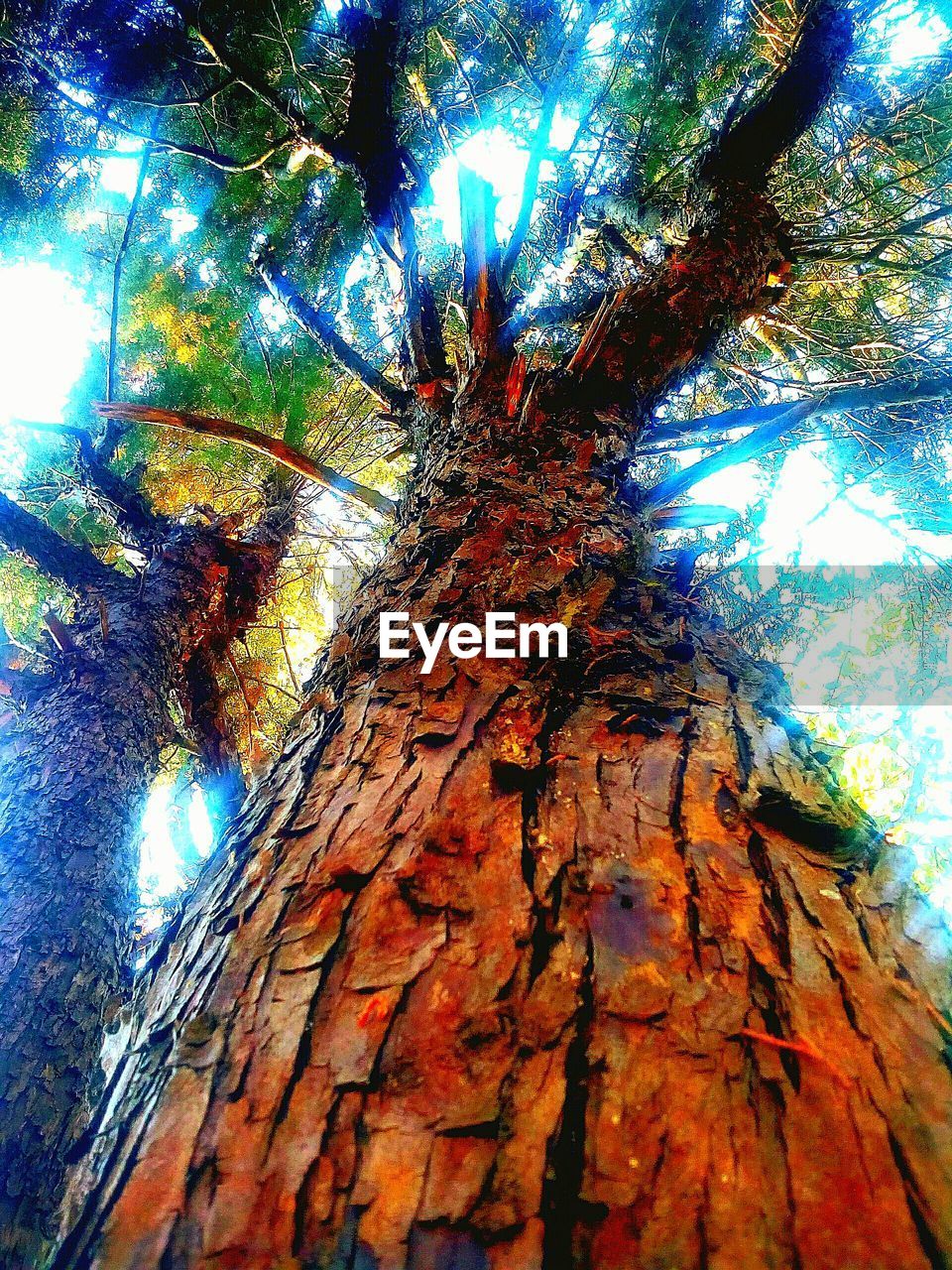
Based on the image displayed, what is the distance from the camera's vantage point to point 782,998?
2.22 feet

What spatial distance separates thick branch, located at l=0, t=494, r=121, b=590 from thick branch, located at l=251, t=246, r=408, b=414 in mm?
1886

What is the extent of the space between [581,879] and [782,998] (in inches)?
9.4

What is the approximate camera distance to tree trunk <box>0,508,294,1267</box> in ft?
6.37

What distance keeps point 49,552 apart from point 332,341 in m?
2.05

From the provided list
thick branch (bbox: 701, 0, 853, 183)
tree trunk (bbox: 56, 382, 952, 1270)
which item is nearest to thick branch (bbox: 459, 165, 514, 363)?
thick branch (bbox: 701, 0, 853, 183)

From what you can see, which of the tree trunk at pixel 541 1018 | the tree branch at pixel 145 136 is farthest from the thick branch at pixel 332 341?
the tree trunk at pixel 541 1018

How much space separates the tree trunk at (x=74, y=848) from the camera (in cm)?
194

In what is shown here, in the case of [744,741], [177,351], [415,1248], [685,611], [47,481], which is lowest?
[415,1248]

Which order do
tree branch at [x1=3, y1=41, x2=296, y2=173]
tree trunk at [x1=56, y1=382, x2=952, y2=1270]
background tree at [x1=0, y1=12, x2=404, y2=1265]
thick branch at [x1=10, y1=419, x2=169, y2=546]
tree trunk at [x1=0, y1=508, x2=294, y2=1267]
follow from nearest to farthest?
tree trunk at [x1=56, y1=382, x2=952, y2=1270] < tree trunk at [x1=0, y1=508, x2=294, y2=1267] < background tree at [x1=0, y1=12, x2=404, y2=1265] < tree branch at [x1=3, y1=41, x2=296, y2=173] < thick branch at [x1=10, y1=419, x2=169, y2=546]

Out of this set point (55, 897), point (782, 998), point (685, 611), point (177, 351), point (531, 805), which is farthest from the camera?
point (177, 351)

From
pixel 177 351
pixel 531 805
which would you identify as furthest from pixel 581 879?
pixel 177 351

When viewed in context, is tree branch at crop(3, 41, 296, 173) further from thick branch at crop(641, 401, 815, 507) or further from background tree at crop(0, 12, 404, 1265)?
thick branch at crop(641, 401, 815, 507)

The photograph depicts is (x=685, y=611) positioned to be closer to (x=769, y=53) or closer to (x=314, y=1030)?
(x=314, y=1030)

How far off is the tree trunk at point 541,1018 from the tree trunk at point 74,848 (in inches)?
23.4
